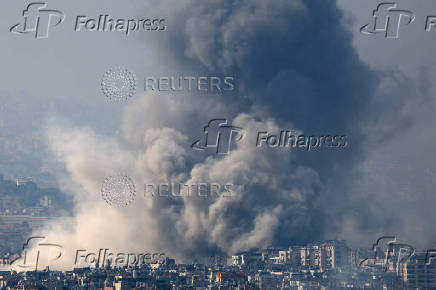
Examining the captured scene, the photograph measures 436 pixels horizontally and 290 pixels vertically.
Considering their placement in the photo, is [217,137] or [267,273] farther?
[217,137]

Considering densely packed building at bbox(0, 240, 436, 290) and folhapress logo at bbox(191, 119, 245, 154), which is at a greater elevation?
folhapress logo at bbox(191, 119, 245, 154)

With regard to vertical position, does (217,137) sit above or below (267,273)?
above

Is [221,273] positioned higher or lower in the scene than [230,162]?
lower

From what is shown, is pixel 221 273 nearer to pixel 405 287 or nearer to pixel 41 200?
pixel 405 287

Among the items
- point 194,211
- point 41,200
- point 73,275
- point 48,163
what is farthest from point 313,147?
point 48,163

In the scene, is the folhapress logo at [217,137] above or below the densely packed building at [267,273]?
above

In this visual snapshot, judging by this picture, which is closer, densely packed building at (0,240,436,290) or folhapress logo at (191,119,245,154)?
densely packed building at (0,240,436,290)

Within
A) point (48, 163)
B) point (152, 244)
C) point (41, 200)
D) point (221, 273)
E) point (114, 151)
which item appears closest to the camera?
point (221, 273)

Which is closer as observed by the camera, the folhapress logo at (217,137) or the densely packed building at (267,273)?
the densely packed building at (267,273)
